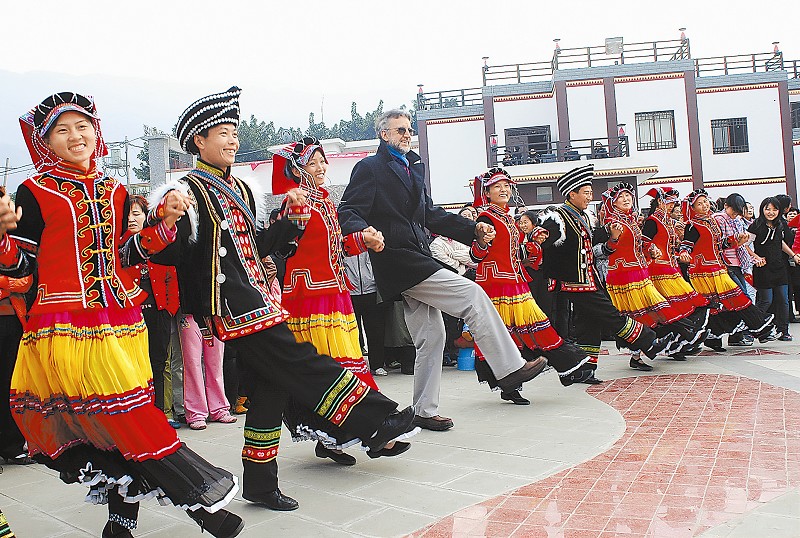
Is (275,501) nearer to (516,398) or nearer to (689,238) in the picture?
(516,398)

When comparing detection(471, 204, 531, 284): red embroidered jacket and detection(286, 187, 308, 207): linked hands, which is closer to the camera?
detection(286, 187, 308, 207): linked hands

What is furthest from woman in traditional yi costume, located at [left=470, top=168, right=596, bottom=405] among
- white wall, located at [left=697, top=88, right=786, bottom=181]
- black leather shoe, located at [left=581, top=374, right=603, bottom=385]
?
white wall, located at [left=697, top=88, right=786, bottom=181]

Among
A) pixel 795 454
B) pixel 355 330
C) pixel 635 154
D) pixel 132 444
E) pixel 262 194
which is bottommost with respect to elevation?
pixel 795 454

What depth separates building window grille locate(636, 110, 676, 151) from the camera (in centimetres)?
2880

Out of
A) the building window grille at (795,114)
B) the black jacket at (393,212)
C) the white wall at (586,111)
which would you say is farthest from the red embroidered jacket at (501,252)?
the building window grille at (795,114)

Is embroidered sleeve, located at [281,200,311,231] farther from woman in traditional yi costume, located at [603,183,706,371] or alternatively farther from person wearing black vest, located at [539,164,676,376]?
woman in traditional yi costume, located at [603,183,706,371]

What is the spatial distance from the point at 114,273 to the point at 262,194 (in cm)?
104

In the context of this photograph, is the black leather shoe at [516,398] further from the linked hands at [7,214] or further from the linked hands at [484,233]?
the linked hands at [7,214]

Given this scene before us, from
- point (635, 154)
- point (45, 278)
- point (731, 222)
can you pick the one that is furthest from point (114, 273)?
point (635, 154)

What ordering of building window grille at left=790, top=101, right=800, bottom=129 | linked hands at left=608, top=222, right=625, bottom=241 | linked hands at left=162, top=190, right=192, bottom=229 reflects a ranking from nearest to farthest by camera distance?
linked hands at left=162, top=190, right=192, bottom=229, linked hands at left=608, top=222, right=625, bottom=241, building window grille at left=790, top=101, right=800, bottom=129

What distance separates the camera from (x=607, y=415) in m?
5.69

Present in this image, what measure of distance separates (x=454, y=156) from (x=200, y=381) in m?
24.7

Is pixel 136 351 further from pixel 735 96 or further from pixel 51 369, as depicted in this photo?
pixel 735 96

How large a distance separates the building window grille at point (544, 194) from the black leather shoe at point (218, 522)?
24.4 metres
